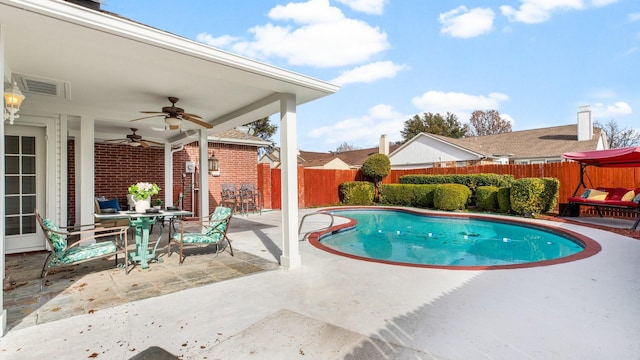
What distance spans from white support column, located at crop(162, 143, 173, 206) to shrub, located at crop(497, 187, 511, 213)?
454 inches

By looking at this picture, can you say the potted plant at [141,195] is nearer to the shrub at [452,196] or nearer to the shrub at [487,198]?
the shrub at [452,196]

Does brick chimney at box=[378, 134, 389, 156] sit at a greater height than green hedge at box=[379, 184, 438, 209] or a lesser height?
greater

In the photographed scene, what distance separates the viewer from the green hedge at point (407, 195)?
14.0 m

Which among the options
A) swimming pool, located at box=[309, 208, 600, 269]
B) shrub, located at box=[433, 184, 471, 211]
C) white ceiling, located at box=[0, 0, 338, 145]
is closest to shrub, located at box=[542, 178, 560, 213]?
swimming pool, located at box=[309, 208, 600, 269]

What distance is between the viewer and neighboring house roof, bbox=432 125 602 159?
62.8ft

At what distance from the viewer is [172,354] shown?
2.36 metres

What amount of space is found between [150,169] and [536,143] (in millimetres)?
22738

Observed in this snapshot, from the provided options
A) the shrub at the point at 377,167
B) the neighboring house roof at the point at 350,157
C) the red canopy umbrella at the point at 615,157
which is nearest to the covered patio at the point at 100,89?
the red canopy umbrella at the point at 615,157

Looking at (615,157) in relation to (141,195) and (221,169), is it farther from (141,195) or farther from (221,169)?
(221,169)

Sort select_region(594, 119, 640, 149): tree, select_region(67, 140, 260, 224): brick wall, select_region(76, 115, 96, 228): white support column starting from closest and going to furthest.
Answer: select_region(76, 115, 96, 228): white support column, select_region(67, 140, 260, 224): brick wall, select_region(594, 119, 640, 149): tree

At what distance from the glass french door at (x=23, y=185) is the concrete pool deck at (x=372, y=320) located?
3916mm

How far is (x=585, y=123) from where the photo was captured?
63.5 feet

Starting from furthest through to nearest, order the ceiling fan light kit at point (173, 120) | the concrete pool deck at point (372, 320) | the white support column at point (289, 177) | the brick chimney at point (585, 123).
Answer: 1. the brick chimney at point (585, 123)
2. the ceiling fan light kit at point (173, 120)
3. the white support column at point (289, 177)
4. the concrete pool deck at point (372, 320)

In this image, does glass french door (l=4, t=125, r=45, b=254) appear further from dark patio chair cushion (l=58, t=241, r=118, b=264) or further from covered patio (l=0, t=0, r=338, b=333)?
dark patio chair cushion (l=58, t=241, r=118, b=264)
